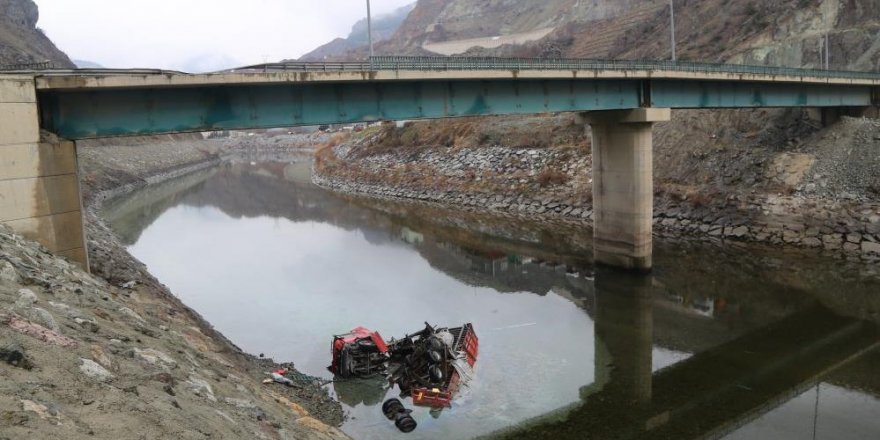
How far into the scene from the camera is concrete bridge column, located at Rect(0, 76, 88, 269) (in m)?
16.0

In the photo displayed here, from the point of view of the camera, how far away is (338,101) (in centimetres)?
2269

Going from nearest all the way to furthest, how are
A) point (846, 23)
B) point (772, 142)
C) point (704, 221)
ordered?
point (704, 221), point (772, 142), point (846, 23)

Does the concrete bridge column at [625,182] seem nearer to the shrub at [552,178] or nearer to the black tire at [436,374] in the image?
the shrub at [552,178]

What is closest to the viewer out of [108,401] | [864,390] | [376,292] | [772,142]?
[108,401]

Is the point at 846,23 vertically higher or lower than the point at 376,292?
higher

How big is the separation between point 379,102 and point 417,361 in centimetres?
1028

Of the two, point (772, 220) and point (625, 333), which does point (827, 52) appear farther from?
point (625, 333)

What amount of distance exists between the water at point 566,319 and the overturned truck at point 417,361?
437mm

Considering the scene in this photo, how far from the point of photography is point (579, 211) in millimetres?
44250

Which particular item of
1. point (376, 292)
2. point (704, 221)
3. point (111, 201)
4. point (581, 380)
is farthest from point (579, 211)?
point (111, 201)

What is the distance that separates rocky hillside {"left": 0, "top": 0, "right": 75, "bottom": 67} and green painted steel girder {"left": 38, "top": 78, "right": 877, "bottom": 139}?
299ft

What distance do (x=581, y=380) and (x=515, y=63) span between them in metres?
13.3

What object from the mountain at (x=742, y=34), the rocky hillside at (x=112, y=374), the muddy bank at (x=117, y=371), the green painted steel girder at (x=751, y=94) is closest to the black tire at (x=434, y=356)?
the muddy bank at (x=117, y=371)

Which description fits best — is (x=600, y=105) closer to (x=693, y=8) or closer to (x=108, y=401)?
(x=108, y=401)
